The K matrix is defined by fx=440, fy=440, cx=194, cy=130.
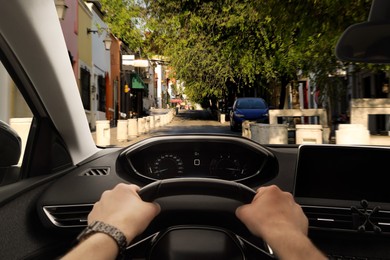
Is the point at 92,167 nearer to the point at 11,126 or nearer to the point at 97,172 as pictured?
the point at 97,172

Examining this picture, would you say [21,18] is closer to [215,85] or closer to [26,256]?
[26,256]

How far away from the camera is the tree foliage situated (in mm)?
7699

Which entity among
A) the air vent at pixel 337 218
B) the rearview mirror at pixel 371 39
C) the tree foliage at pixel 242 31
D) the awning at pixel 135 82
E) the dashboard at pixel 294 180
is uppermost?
the awning at pixel 135 82

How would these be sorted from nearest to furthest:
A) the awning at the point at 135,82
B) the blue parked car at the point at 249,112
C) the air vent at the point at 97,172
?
the air vent at the point at 97,172 < the blue parked car at the point at 249,112 < the awning at the point at 135,82

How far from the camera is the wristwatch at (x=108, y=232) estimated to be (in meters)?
1.14

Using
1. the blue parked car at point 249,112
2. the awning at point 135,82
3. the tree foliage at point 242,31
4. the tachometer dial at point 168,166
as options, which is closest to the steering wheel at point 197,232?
the tachometer dial at point 168,166

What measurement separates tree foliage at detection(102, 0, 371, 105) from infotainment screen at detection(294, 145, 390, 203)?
4.64 metres

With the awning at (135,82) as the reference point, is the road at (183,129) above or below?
below

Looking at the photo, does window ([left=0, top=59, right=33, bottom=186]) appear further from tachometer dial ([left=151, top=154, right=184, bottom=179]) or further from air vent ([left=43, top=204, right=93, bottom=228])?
tachometer dial ([left=151, top=154, right=184, bottom=179])

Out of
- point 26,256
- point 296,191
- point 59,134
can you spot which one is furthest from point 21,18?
point 296,191

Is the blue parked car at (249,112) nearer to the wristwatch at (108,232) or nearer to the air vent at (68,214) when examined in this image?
the air vent at (68,214)

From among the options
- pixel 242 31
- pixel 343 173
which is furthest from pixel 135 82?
pixel 343 173

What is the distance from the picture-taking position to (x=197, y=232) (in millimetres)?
1873

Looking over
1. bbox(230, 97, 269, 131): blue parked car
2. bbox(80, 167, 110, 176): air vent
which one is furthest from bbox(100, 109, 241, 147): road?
bbox(230, 97, 269, 131): blue parked car
